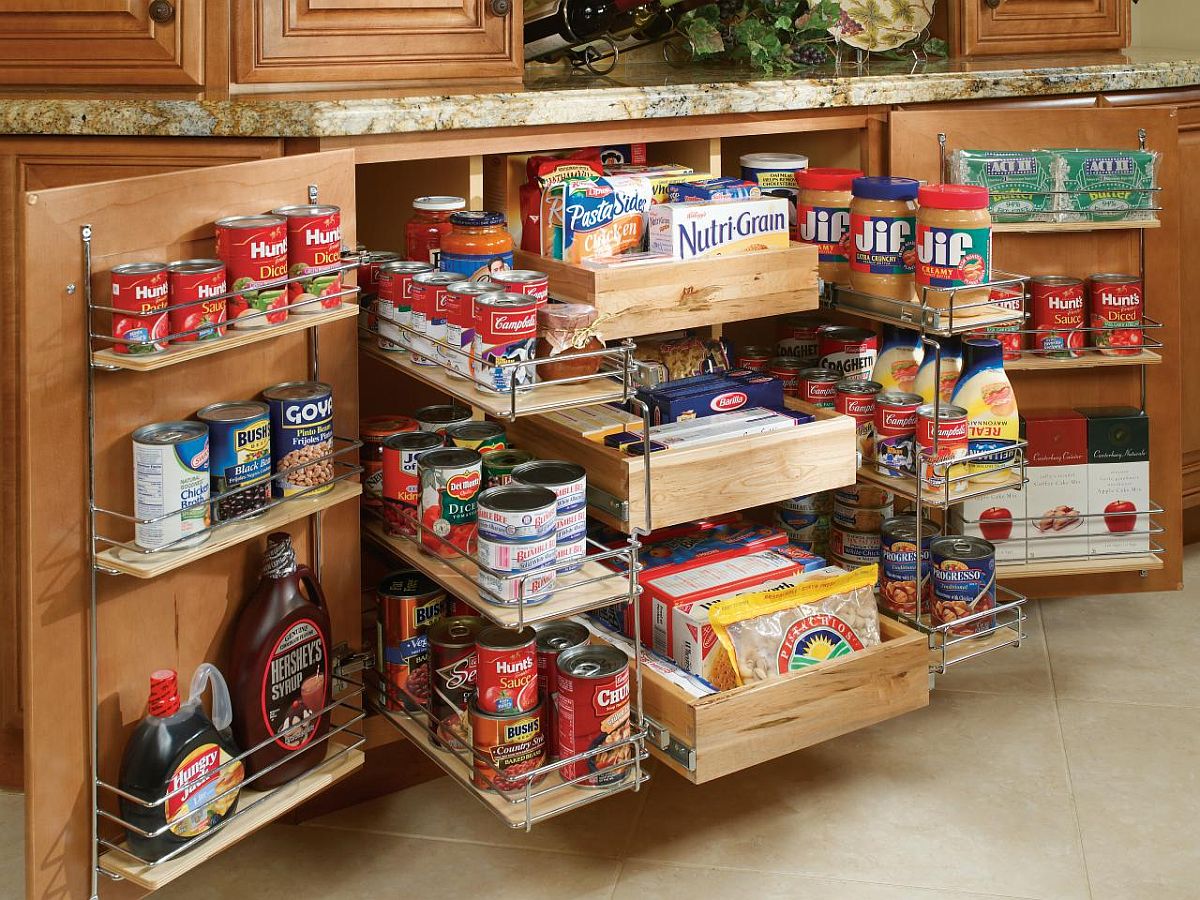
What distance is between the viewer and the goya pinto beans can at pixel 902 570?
90.3 inches

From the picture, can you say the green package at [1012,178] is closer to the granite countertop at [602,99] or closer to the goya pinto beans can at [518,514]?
the granite countertop at [602,99]

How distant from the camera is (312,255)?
5.69 ft

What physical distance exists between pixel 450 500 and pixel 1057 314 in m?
1.33

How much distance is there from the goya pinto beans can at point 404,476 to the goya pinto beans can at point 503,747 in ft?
1.00

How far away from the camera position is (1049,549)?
8.84 feet

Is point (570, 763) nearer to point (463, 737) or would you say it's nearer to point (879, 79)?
point (463, 737)

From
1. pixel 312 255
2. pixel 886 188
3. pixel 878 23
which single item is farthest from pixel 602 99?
pixel 878 23

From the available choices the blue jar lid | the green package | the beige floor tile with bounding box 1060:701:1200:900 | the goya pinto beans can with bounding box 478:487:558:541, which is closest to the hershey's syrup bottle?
the goya pinto beans can with bounding box 478:487:558:541

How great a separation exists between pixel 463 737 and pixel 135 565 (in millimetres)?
570

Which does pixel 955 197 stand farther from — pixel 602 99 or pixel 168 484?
pixel 168 484

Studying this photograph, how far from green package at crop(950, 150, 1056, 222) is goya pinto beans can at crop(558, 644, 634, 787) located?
118 cm

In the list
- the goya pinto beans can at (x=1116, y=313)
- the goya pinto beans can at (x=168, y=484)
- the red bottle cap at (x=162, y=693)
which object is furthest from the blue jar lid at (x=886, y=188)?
the red bottle cap at (x=162, y=693)

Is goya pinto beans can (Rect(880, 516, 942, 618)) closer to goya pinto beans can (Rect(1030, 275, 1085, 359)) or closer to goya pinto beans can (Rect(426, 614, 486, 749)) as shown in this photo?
goya pinto beans can (Rect(1030, 275, 1085, 359))

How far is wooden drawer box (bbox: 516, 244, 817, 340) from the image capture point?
6.37 feet
